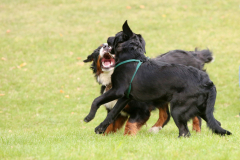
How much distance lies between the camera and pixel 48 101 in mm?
10203

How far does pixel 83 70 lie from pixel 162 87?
7.71 meters

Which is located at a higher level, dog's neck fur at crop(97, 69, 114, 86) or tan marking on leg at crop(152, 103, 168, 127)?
dog's neck fur at crop(97, 69, 114, 86)

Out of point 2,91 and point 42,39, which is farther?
point 42,39

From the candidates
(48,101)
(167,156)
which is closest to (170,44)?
(48,101)

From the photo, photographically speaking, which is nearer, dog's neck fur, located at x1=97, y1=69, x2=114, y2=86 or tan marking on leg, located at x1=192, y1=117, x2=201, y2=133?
dog's neck fur, located at x1=97, y1=69, x2=114, y2=86

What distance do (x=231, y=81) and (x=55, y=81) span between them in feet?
21.3

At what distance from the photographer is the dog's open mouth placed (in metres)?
5.76

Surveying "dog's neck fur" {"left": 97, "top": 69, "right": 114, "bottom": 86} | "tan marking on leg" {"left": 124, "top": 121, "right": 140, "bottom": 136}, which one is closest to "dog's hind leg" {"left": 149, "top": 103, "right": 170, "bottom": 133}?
"tan marking on leg" {"left": 124, "top": 121, "right": 140, "bottom": 136}

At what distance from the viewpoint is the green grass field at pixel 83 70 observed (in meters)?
4.21

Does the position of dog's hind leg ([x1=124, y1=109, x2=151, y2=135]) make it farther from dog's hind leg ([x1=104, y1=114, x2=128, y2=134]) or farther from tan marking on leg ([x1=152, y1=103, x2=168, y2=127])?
tan marking on leg ([x1=152, y1=103, x2=168, y2=127])

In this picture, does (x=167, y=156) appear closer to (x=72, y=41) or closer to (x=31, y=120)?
(x=31, y=120)

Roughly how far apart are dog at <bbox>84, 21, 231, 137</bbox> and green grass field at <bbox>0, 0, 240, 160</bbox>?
14.3 inches

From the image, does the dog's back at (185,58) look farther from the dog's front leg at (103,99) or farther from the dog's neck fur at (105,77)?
the dog's front leg at (103,99)

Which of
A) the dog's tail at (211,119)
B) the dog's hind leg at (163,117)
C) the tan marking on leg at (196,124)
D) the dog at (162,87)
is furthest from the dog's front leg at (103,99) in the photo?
the tan marking on leg at (196,124)
